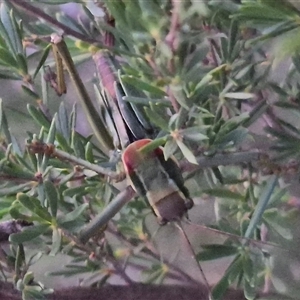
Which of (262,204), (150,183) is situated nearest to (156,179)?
(150,183)

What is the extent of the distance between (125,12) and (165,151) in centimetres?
10

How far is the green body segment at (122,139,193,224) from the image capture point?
373mm

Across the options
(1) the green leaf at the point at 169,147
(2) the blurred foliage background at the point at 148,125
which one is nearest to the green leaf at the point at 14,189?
(2) the blurred foliage background at the point at 148,125

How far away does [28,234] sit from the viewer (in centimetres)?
38

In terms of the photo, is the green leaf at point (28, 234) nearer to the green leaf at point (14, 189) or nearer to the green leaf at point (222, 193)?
the green leaf at point (14, 189)

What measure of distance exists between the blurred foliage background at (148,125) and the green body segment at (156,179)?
0.02 m

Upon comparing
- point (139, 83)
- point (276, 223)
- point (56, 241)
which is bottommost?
point (276, 223)

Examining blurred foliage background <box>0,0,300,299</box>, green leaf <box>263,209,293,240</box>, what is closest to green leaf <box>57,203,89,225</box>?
blurred foliage background <box>0,0,300,299</box>

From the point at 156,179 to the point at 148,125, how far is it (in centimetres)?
5

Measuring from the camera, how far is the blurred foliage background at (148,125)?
304 mm

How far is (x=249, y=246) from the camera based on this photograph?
468 mm

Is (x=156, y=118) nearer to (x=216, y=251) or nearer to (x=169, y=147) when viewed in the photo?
(x=169, y=147)

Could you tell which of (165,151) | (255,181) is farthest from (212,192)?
(165,151)

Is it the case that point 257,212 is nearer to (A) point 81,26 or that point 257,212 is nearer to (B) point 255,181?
(B) point 255,181
